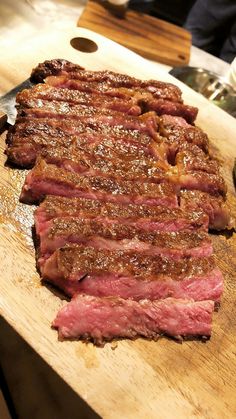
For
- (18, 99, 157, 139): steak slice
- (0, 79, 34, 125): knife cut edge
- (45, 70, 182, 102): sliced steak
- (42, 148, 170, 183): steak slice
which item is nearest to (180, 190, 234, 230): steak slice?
(42, 148, 170, 183): steak slice

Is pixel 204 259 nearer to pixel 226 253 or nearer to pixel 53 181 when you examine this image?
pixel 226 253

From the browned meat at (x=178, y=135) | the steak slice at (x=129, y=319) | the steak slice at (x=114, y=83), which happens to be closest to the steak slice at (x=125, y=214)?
the steak slice at (x=129, y=319)

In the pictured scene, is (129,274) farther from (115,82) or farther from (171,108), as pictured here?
(115,82)

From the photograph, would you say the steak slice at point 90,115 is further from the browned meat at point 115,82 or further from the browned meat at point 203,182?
the browned meat at point 203,182

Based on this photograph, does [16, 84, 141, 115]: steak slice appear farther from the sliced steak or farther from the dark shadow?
the dark shadow

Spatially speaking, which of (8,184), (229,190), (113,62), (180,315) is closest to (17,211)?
(8,184)

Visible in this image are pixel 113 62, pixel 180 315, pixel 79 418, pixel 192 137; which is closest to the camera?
pixel 180 315
